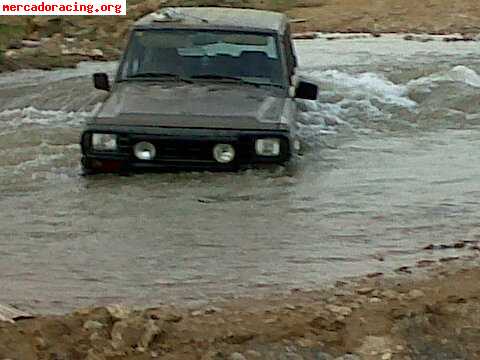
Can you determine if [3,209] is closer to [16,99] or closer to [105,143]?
[105,143]

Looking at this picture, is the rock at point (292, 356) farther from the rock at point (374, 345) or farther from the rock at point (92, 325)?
the rock at point (92, 325)

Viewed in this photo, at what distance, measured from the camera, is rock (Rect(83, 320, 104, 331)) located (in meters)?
5.17

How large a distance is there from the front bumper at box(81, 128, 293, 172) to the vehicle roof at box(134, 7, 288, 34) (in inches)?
62.8

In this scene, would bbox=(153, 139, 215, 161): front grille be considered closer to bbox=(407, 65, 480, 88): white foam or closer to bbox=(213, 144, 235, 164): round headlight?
bbox=(213, 144, 235, 164): round headlight

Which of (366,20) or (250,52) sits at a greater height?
(250,52)

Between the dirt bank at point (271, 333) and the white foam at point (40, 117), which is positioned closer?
the dirt bank at point (271, 333)

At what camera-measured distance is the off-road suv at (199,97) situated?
29.7 feet

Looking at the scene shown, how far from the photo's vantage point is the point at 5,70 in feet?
64.5

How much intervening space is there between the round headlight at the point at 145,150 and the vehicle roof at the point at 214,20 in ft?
5.30

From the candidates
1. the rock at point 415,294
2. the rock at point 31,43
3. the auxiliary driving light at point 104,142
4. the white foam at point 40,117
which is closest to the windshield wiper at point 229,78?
the auxiliary driving light at point 104,142

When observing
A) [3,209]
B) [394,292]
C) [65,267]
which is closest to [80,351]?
[394,292]

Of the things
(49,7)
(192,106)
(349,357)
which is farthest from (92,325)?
(49,7)

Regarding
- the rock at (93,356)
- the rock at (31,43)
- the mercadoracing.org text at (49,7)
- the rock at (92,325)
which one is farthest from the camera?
the rock at (31,43)

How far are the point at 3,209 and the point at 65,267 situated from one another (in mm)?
1835
